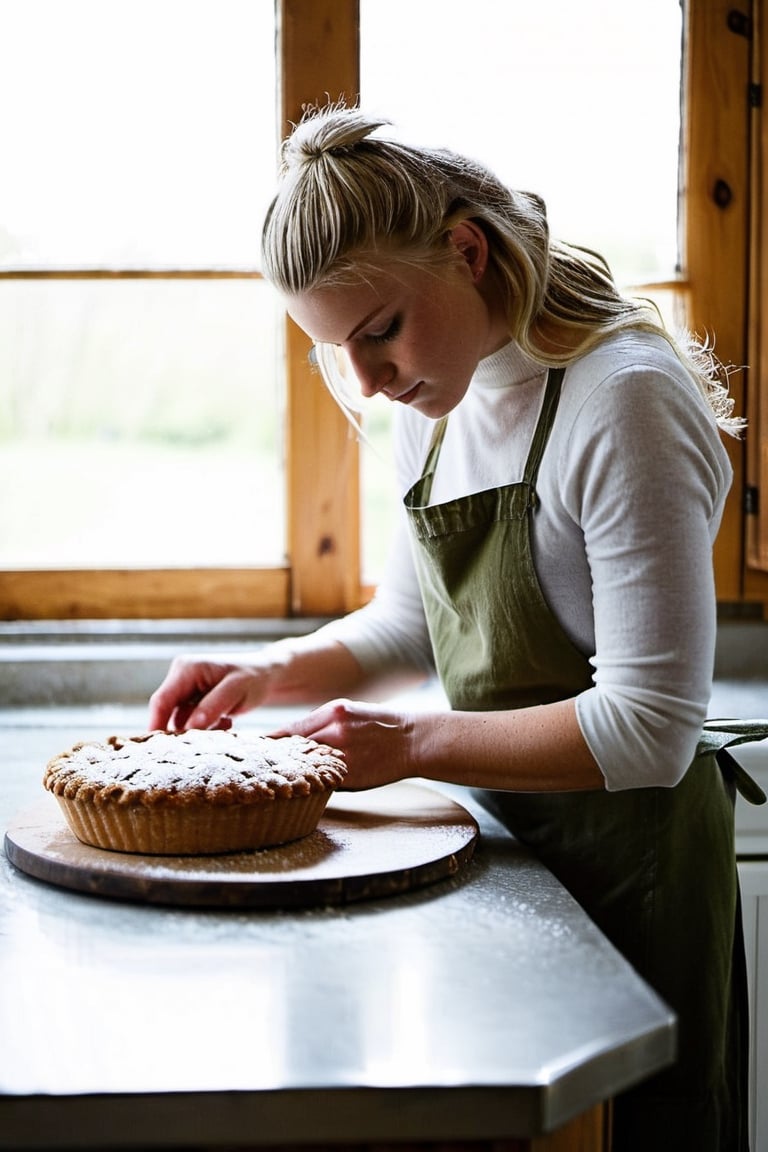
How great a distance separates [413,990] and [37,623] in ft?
4.96

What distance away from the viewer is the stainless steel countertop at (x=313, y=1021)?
2.42ft

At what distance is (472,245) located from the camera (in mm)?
1273

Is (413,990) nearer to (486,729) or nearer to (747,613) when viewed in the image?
(486,729)

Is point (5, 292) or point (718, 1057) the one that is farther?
point (5, 292)

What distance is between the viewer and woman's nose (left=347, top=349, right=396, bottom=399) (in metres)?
1.26

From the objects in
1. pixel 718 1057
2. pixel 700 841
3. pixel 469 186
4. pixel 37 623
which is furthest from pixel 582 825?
pixel 37 623

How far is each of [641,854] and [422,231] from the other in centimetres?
67

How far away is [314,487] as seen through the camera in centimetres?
223

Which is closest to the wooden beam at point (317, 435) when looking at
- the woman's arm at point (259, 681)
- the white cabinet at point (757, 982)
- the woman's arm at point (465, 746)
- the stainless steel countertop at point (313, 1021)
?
the woman's arm at point (259, 681)

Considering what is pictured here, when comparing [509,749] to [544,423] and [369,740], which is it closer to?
[369,740]

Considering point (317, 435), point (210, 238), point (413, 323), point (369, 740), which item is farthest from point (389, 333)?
point (210, 238)

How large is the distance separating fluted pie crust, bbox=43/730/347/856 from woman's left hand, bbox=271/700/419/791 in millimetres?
37

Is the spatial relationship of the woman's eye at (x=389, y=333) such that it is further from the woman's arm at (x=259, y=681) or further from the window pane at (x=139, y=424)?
the window pane at (x=139, y=424)

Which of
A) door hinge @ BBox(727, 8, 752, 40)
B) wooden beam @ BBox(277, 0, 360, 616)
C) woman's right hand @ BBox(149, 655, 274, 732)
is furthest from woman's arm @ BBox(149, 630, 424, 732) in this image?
door hinge @ BBox(727, 8, 752, 40)
